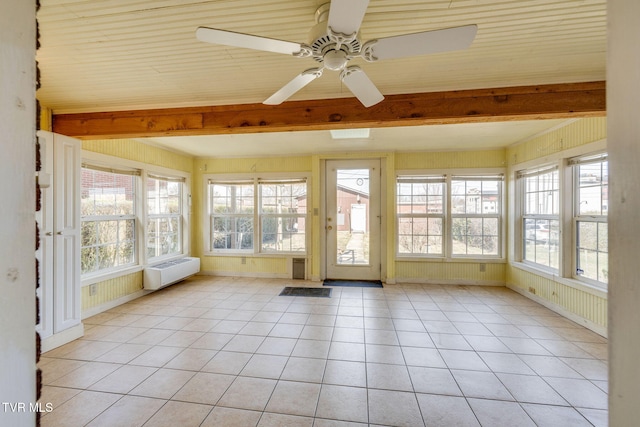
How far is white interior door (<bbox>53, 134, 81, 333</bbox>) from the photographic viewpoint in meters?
2.66

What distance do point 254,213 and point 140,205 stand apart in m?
1.82

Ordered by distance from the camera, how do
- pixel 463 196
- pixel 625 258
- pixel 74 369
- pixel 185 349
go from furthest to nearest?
pixel 463 196 < pixel 185 349 < pixel 74 369 < pixel 625 258

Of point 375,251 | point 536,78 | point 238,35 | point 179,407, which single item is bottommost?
point 179,407

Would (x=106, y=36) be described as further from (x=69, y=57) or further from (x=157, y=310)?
(x=157, y=310)

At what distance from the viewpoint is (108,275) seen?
11.7ft

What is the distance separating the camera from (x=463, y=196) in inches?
188

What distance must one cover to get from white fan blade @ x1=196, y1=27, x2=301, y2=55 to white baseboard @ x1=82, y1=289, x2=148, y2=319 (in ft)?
11.9

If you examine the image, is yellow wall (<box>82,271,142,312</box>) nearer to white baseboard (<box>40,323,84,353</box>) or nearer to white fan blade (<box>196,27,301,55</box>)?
white baseboard (<box>40,323,84,353</box>)

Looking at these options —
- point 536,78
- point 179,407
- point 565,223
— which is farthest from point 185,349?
point 565,223

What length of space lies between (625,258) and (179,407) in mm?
2368

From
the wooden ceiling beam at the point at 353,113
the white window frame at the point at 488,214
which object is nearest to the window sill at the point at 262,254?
the white window frame at the point at 488,214

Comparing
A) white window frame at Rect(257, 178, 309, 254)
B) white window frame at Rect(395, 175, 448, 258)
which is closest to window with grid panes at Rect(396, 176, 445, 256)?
white window frame at Rect(395, 175, 448, 258)

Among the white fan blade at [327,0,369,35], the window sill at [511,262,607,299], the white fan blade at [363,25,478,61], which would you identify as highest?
the white fan blade at [327,0,369,35]

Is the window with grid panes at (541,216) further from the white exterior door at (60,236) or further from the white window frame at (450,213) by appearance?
the white exterior door at (60,236)
